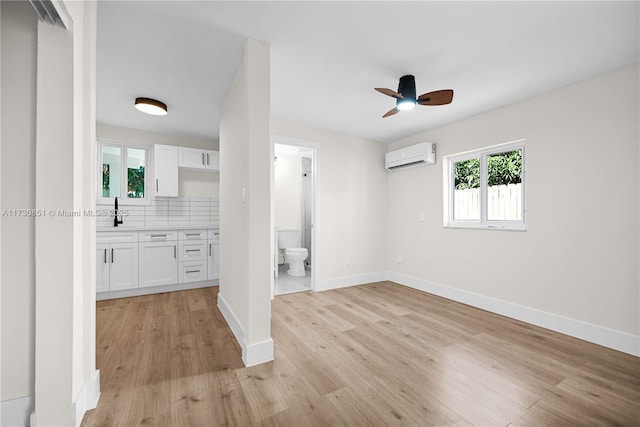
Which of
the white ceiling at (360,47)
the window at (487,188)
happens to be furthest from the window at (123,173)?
the window at (487,188)

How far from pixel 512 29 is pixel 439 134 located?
1.91 metres

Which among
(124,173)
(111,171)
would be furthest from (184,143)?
(111,171)

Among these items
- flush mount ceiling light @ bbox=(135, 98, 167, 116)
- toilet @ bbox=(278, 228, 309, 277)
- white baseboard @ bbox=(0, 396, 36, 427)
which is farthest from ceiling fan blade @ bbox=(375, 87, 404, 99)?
toilet @ bbox=(278, 228, 309, 277)

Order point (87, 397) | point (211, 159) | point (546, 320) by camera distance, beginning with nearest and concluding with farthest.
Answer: point (87, 397) → point (546, 320) → point (211, 159)

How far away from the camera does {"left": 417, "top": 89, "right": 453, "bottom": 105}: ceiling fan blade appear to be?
212 cm

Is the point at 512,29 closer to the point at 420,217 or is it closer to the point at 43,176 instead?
the point at 420,217

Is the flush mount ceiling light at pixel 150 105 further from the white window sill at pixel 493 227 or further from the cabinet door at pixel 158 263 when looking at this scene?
the white window sill at pixel 493 227

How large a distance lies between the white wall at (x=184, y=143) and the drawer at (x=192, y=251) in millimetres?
819

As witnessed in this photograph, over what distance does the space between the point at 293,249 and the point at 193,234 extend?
5.30 ft

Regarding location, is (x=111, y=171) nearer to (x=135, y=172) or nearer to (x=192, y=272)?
(x=135, y=172)

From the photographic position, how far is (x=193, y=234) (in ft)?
12.7

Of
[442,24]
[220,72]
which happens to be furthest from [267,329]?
[442,24]

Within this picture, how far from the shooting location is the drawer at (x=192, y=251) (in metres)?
3.77

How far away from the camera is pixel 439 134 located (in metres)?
3.59
